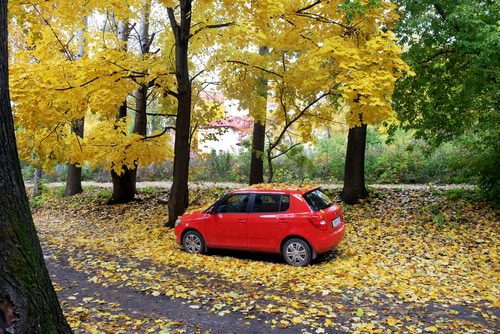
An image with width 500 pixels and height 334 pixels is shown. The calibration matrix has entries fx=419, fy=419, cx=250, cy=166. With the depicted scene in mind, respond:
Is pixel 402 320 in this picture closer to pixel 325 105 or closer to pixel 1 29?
pixel 1 29

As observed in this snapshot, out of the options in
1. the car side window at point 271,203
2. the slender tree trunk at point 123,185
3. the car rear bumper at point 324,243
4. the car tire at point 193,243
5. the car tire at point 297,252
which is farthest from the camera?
the slender tree trunk at point 123,185

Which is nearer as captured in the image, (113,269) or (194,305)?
(194,305)

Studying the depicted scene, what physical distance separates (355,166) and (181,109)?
5.75 m

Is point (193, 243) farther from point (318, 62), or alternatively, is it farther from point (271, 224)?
point (318, 62)

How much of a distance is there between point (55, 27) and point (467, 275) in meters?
12.8

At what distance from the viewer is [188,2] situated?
432 inches

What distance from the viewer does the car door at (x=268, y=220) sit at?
337 inches

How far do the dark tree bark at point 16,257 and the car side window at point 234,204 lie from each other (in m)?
5.82

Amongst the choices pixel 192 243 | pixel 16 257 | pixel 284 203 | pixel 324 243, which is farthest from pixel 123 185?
pixel 16 257

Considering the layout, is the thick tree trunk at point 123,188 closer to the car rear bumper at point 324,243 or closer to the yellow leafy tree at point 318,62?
the yellow leafy tree at point 318,62

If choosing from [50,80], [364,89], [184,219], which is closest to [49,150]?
[50,80]

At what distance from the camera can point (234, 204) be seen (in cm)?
922

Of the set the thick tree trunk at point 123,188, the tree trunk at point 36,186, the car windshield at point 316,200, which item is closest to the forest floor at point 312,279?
the car windshield at point 316,200

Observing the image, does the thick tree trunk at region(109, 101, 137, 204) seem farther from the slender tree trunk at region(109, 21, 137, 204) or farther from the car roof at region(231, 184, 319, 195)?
the car roof at region(231, 184, 319, 195)
